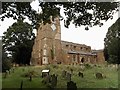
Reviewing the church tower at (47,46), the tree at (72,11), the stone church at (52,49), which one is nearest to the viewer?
the tree at (72,11)

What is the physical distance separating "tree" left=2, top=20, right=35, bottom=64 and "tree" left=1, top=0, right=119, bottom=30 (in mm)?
44246

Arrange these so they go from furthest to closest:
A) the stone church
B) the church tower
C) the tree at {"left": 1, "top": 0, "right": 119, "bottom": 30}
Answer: the stone church → the church tower → the tree at {"left": 1, "top": 0, "right": 119, "bottom": 30}

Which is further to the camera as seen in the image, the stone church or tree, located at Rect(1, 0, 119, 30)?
the stone church

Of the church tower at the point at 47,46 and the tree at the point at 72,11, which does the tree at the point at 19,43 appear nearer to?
the church tower at the point at 47,46

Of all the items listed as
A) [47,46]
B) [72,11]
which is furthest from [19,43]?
[72,11]

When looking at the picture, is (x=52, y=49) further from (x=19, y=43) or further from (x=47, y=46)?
(x=19, y=43)

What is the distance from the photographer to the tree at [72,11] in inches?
645

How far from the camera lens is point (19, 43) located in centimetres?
6369

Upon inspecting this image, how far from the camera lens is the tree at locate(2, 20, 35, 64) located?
61.4 m

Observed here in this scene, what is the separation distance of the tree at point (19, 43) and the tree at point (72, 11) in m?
44.2

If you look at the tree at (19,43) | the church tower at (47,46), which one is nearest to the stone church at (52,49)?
the church tower at (47,46)

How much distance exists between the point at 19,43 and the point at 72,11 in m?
47.7

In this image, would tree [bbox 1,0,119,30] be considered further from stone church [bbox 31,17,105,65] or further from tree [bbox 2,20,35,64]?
tree [bbox 2,20,35,64]

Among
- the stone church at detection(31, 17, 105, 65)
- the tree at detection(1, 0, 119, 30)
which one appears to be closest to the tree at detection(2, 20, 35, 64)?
the stone church at detection(31, 17, 105, 65)
